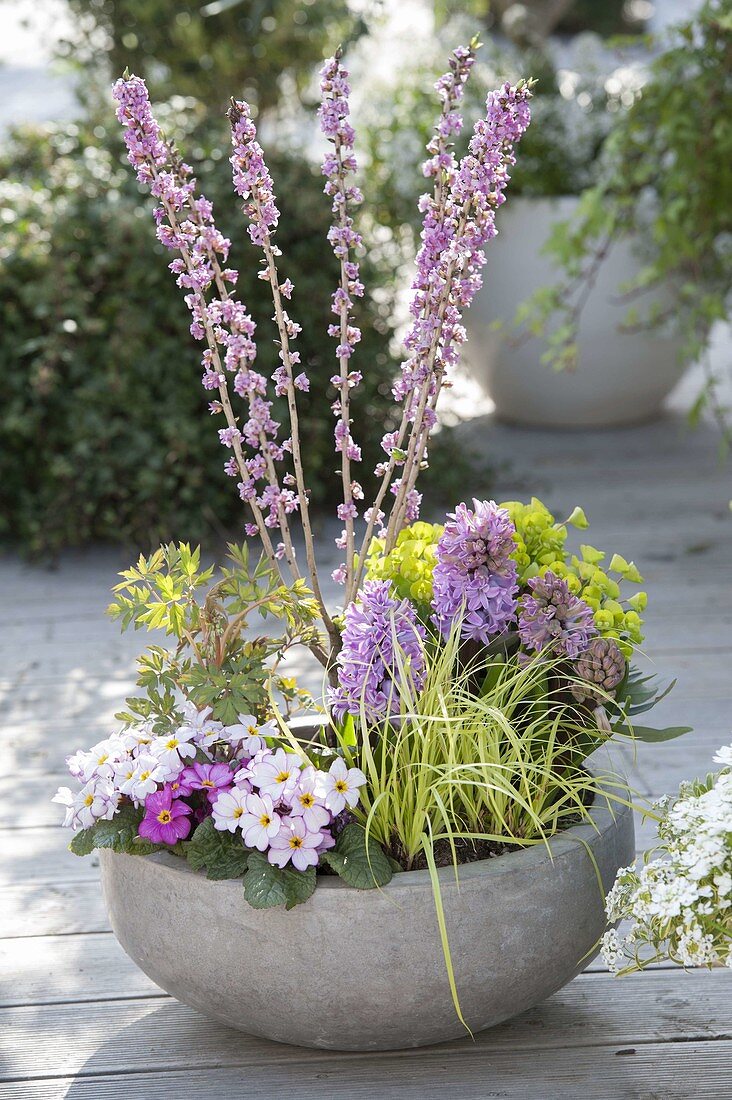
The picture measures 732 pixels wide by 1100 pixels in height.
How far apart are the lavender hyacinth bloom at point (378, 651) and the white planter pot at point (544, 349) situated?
98.8 inches

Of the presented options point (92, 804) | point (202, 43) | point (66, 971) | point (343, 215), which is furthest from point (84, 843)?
point (202, 43)

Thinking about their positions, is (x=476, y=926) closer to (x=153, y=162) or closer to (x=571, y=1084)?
(x=571, y=1084)

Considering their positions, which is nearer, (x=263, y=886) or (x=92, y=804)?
(x=263, y=886)

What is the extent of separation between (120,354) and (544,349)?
4.81 ft

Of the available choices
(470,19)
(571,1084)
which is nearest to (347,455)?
(571,1084)

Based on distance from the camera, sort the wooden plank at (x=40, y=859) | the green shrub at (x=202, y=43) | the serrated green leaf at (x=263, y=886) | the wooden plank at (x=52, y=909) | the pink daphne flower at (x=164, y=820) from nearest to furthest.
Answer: the serrated green leaf at (x=263, y=886) → the pink daphne flower at (x=164, y=820) → the wooden plank at (x=52, y=909) → the wooden plank at (x=40, y=859) → the green shrub at (x=202, y=43)

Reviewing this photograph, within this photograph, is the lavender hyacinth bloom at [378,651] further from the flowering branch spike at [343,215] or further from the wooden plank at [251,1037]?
the wooden plank at [251,1037]

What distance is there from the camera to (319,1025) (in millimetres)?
1229

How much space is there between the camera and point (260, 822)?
1202 mm

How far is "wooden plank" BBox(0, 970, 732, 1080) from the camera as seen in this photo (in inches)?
53.1

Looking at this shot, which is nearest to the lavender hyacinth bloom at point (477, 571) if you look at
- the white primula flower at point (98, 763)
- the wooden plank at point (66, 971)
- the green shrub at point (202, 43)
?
the white primula flower at point (98, 763)

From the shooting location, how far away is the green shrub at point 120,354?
2.99 m

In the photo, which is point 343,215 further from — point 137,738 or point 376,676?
point 137,738

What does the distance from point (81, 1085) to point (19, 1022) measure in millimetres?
150
